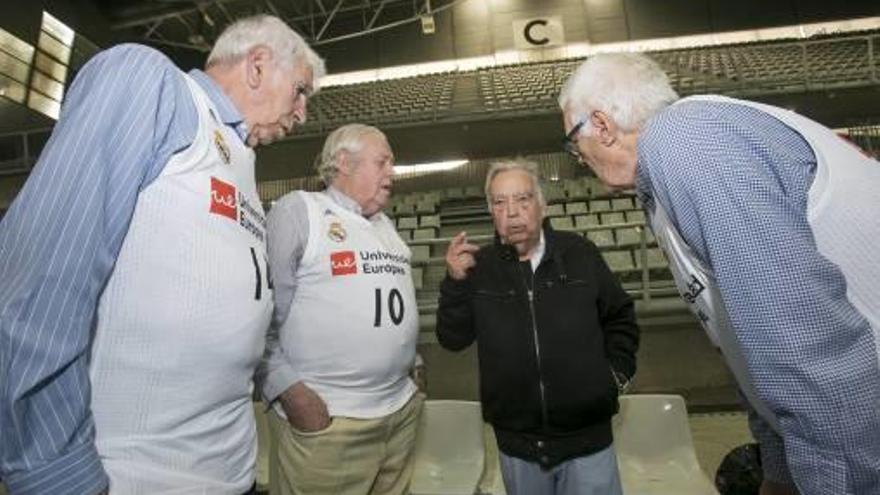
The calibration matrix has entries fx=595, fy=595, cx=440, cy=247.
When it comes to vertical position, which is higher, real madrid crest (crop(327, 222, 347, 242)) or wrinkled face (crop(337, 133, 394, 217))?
wrinkled face (crop(337, 133, 394, 217))

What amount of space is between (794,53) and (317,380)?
11904 millimetres

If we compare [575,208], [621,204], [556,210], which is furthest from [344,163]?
[621,204]

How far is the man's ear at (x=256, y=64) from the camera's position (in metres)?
1.30

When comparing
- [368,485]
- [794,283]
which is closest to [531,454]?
[368,485]

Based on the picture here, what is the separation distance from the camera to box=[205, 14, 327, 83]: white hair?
1308mm

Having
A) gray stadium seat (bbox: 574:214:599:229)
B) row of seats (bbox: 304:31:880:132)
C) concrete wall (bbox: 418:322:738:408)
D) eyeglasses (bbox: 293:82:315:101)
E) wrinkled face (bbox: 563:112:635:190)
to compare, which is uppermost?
row of seats (bbox: 304:31:880:132)

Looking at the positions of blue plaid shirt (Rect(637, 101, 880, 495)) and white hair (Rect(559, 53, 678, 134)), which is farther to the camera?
white hair (Rect(559, 53, 678, 134))

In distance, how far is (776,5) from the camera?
39.1 feet

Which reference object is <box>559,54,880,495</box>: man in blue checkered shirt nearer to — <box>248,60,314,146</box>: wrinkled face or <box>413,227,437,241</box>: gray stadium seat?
<box>248,60,314,146</box>: wrinkled face

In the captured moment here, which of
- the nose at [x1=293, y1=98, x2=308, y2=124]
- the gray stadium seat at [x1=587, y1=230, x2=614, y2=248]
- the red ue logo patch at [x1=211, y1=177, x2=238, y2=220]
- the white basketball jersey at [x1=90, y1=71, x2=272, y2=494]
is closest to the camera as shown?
the white basketball jersey at [x1=90, y1=71, x2=272, y2=494]

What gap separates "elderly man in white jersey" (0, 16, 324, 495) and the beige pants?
0.56 m

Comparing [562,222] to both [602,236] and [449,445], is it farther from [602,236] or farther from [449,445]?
[449,445]

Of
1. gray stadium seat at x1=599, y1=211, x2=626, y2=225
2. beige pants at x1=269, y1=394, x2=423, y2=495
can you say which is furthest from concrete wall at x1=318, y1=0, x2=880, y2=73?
beige pants at x1=269, y1=394, x2=423, y2=495

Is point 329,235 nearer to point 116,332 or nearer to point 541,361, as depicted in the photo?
point 541,361
